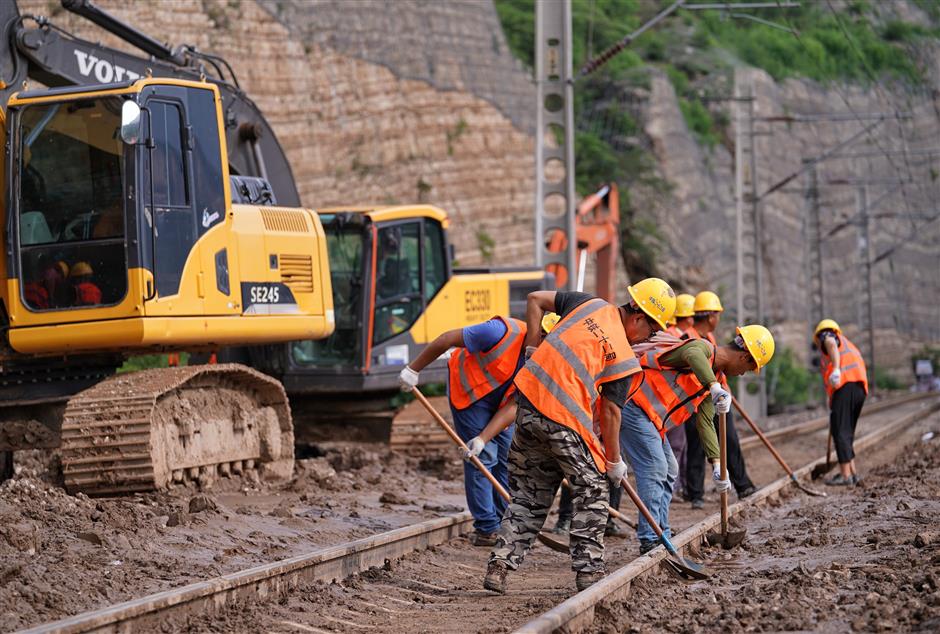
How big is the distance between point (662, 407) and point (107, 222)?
4.76 metres

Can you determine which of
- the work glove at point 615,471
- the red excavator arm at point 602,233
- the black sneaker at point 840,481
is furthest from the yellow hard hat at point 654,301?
the red excavator arm at point 602,233

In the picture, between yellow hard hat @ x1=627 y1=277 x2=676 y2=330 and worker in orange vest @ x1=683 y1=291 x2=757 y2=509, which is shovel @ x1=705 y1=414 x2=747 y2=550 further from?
worker in orange vest @ x1=683 y1=291 x2=757 y2=509

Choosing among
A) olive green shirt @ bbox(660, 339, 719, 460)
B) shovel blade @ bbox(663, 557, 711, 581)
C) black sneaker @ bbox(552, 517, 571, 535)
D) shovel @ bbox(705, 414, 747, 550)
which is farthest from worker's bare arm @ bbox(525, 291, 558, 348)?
black sneaker @ bbox(552, 517, 571, 535)

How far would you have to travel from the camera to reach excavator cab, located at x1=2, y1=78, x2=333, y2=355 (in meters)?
12.1

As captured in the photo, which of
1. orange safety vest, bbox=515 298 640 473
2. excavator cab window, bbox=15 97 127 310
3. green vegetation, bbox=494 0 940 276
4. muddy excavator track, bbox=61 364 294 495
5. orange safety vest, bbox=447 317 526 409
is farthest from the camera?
green vegetation, bbox=494 0 940 276

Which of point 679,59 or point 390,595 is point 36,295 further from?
point 679,59

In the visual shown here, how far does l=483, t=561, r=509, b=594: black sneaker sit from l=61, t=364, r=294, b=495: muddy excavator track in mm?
3814

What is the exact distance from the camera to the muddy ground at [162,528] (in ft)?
28.1

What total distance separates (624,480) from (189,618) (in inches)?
118

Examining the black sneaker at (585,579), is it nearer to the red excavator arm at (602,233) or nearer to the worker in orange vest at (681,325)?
the worker in orange vest at (681,325)

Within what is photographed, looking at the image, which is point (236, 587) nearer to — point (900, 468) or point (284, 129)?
point (900, 468)

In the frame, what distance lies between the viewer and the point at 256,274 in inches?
537

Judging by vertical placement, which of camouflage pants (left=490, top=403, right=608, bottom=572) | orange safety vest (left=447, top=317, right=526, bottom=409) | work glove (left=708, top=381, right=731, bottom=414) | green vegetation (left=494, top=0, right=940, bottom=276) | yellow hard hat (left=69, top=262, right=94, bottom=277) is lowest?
camouflage pants (left=490, top=403, right=608, bottom=572)

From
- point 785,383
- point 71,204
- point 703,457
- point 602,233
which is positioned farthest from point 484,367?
point 785,383
